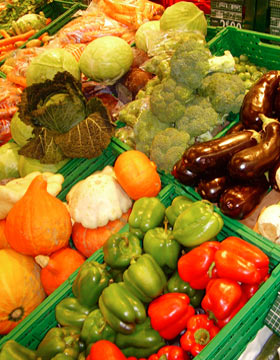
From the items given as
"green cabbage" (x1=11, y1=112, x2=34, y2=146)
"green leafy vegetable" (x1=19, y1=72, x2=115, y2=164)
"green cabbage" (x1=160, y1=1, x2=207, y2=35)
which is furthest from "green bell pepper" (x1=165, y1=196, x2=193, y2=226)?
"green cabbage" (x1=160, y1=1, x2=207, y2=35)

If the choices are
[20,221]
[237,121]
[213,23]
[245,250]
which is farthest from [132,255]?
[213,23]

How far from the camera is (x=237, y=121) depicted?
1972mm

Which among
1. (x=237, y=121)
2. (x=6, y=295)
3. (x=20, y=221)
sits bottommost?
(x=6, y=295)

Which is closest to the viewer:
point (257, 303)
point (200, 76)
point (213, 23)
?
point (257, 303)

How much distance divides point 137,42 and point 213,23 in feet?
2.15

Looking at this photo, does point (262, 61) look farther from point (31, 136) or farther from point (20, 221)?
point (20, 221)

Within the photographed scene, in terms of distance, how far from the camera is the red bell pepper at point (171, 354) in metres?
1.22

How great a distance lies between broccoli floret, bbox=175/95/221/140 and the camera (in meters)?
1.87

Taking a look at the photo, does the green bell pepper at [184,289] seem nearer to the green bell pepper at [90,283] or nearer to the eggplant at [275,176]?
the green bell pepper at [90,283]

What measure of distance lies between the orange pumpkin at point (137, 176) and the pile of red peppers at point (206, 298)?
50 centimetres

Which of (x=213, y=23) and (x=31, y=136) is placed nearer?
(x=31, y=136)

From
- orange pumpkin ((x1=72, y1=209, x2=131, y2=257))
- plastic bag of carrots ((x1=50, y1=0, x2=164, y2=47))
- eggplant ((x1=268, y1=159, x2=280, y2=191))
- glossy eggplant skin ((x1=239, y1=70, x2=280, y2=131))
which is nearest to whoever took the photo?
eggplant ((x1=268, y1=159, x2=280, y2=191))

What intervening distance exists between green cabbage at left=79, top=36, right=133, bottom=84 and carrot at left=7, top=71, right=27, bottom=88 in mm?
664

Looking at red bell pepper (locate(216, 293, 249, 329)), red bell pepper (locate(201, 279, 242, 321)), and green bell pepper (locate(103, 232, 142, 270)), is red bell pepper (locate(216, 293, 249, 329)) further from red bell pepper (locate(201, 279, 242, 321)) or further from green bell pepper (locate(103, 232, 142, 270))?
green bell pepper (locate(103, 232, 142, 270))
